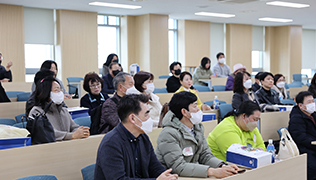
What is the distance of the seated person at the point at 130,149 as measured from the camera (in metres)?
2.29

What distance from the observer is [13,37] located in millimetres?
10430

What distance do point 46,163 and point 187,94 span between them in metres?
1.39

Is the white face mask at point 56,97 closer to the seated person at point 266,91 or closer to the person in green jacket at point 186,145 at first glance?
the person in green jacket at point 186,145

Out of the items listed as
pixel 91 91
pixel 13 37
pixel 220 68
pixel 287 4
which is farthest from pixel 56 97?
pixel 287 4

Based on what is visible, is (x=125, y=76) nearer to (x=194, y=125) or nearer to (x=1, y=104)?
(x=194, y=125)

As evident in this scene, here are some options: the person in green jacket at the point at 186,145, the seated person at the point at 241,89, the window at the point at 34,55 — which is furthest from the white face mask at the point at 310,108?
the window at the point at 34,55

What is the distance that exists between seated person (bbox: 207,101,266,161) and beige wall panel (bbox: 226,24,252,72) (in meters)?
12.5

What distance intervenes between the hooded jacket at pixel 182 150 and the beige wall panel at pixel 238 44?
43.7 ft

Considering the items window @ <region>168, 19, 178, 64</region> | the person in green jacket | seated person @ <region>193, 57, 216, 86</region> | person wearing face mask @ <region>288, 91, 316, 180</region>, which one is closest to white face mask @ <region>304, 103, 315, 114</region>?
person wearing face mask @ <region>288, 91, 316, 180</region>

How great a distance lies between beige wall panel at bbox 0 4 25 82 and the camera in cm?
1023

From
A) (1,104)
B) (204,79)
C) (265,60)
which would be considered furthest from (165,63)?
(1,104)

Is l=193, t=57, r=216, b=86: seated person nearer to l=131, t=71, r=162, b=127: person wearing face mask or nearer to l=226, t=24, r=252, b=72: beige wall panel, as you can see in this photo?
l=131, t=71, r=162, b=127: person wearing face mask

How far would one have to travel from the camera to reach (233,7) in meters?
11.1

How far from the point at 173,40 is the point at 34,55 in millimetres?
5765
